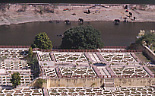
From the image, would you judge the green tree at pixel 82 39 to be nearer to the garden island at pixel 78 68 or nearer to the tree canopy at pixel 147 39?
the garden island at pixel 78 68

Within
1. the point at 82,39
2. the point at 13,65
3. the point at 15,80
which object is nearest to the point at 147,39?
the point at 82,39

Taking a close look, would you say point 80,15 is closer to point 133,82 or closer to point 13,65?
point 13,65

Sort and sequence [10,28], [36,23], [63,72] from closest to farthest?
[63,72], [10,28], [36,23]

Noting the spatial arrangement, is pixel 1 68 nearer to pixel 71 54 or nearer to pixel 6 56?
pixel 6 56

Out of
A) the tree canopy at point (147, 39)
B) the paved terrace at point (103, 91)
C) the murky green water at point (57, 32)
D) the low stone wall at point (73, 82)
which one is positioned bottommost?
the murky green water at point (57, 32)

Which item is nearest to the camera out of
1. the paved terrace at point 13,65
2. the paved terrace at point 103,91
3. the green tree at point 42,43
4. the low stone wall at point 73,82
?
the paved terrace at point 103,91

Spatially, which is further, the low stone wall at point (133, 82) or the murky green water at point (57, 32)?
the murky green water at point (57, 32)

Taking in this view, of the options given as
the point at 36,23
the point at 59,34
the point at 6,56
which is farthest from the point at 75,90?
the point at 36,23

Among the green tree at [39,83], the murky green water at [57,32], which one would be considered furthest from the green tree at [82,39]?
the murky green water at [57,32]
